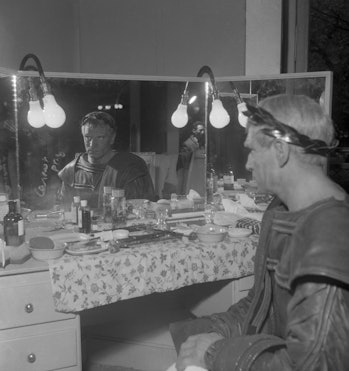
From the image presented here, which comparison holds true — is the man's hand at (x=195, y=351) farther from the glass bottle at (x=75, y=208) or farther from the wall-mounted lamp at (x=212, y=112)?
the wall-mounted lamp at (x=212, y=112)

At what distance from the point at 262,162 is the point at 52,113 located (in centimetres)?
149

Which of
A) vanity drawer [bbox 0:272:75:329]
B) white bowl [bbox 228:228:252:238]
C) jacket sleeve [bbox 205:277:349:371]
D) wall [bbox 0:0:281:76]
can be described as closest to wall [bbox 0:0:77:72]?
wall [bbox 0:0:281:76]

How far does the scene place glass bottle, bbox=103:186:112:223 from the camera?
2531 millimetres

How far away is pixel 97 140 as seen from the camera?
8.47 ft

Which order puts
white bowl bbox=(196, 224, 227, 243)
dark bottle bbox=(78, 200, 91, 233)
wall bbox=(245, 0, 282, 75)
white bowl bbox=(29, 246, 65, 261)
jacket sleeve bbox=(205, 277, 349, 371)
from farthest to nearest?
1. wall bbox=(245, 0, 282, 75)
2. dark bottle bbox=(78, 200, 91, 233)
3. white bowl bbox=(196, 224, 227, 243)
4. white bowl bbox=(29, 246, 65, 261)
5. jacket sleeve bbox=(205, 277, 349, 371)

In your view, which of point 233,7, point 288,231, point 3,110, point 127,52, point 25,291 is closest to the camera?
point 288,231

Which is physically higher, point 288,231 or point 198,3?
point 198,3

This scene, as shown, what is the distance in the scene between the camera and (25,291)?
183cm

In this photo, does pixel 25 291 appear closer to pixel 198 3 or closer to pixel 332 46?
pixel 198 3

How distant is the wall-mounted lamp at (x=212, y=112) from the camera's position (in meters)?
2.71

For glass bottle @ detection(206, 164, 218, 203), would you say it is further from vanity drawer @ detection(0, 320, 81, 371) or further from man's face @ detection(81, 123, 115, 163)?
vanity drawer @ detection(0, 320, 81, 371)

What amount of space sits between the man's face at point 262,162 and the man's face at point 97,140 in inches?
54.6

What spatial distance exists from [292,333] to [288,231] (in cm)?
32

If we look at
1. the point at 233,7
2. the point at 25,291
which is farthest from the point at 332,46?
the point at 25,291
